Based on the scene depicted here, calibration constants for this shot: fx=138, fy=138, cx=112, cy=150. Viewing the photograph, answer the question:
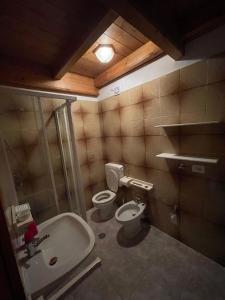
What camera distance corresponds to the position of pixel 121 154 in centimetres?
234

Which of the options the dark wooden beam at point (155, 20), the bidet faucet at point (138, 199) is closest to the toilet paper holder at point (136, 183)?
the bidet faucet at point (138, 199)

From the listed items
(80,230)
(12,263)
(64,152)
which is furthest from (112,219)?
(12,263)

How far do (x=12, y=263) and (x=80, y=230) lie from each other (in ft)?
2.83

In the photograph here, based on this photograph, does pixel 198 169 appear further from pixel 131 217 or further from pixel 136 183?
pixel 131 217

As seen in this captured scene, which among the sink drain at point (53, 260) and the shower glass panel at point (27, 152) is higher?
the shower glass panel at point (27, 152)

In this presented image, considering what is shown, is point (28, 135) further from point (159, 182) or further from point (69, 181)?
point (159, 182)

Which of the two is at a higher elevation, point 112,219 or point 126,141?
point 126,141

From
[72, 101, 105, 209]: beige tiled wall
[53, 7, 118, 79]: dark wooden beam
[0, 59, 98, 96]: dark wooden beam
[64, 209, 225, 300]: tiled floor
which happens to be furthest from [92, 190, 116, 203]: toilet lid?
[53, 7, 118, 79]: dark wooden beam

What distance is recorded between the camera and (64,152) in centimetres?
187

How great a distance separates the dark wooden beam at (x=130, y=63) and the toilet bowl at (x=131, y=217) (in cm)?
193

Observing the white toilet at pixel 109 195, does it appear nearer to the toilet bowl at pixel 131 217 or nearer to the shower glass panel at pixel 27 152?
the toilet bowl at pixel 131 217

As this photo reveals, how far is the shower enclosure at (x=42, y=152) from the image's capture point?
1.59 metres

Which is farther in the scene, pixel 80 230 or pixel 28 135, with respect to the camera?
pixel 28 135

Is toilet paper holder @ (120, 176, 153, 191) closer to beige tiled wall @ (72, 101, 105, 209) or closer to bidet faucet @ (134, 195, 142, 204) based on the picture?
bidet faucet @ (134, 195, 142, 204)
